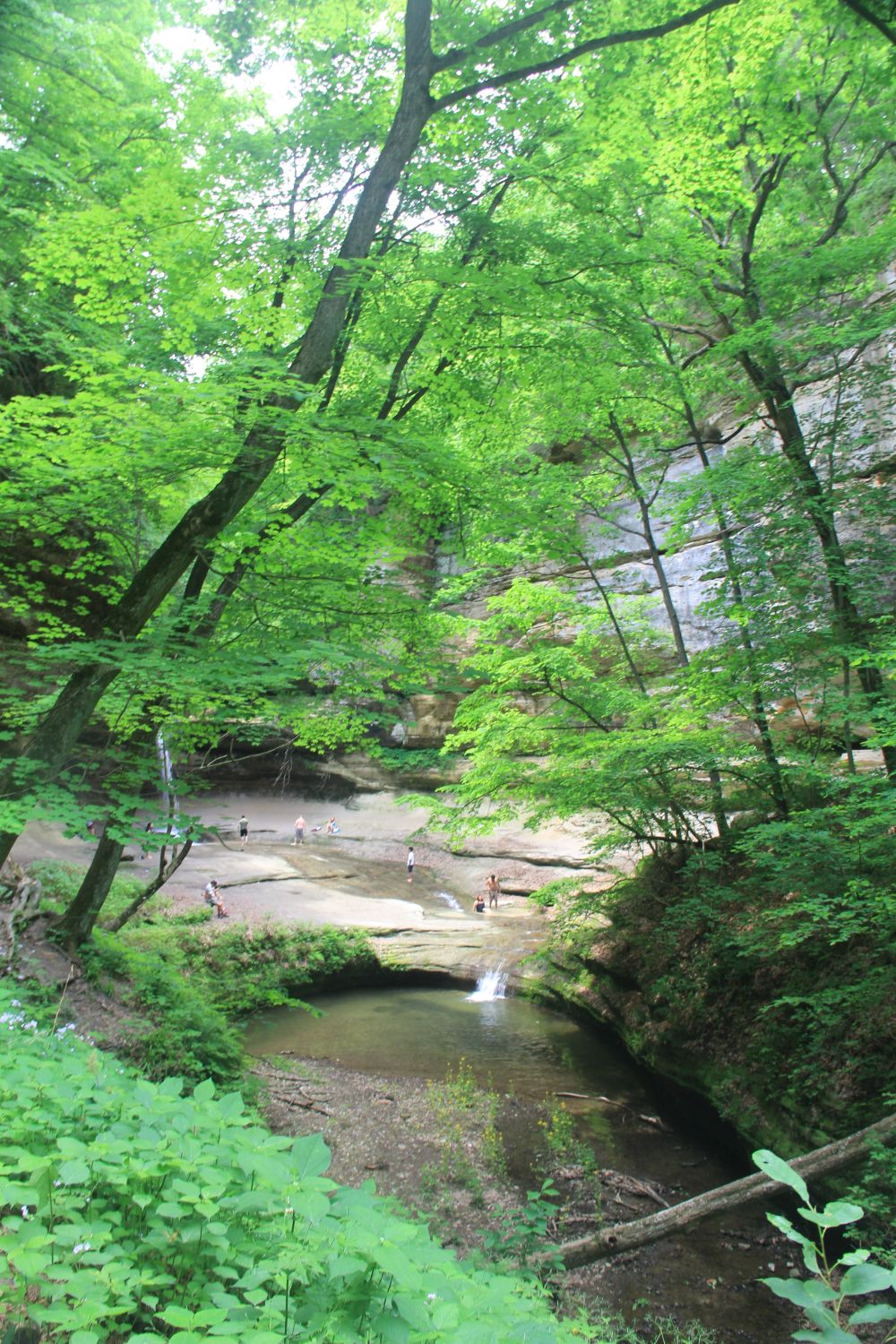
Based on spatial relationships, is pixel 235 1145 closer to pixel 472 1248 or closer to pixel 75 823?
pixel 75 823

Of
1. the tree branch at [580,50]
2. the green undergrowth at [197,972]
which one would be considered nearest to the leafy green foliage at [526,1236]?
the green undergrowth at [197,972]

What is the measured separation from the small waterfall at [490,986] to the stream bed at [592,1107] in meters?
0.15

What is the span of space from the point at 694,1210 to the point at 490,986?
31.8 ft

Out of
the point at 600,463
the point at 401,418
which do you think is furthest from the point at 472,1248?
the point at 600,463

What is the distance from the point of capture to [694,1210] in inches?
212

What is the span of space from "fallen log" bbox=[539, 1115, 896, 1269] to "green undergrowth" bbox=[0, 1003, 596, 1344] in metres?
A: 3.49

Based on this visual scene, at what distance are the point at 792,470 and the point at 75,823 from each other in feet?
26.1

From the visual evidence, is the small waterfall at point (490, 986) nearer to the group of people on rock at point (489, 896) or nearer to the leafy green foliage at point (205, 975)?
the leafy green foliage at point (205, 975)

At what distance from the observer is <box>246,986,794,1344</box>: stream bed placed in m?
5.70

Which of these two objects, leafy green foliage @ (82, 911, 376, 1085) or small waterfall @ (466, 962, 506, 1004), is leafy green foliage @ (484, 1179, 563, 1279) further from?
small waterfall @ (466, 962, 506, 1004)

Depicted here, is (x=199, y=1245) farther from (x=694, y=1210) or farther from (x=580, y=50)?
(x=580, y=50)

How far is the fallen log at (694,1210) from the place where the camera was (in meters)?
5.35

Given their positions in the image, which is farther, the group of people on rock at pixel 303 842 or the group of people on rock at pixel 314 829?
the group of people on rock at pixel 314 829

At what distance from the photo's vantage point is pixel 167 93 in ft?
23.1
